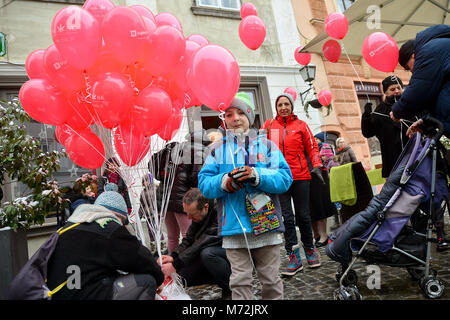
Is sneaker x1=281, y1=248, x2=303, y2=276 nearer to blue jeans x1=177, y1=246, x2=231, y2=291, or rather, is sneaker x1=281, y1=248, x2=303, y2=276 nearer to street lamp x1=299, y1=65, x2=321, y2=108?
blue jeans x1=177, y1=246, x2=231, y2=291

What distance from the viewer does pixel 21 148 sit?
3279 millimetres

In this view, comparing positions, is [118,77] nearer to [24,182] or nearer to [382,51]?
[24,182]

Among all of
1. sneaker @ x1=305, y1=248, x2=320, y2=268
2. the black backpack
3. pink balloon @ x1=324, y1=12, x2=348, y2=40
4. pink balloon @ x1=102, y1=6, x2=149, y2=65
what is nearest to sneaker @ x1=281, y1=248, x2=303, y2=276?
sneaker @ x1=305, y1=248, x2=320, y2=268

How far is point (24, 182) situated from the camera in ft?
11.0

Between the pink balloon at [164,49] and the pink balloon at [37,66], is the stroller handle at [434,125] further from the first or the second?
the pink balloon at [37,66]

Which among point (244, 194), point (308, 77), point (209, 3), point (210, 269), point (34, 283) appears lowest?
point (210, 269)

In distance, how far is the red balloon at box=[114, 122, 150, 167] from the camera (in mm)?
2602

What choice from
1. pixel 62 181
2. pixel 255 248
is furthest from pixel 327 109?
pixel 255 248

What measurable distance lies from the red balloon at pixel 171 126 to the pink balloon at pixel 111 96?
52 cm

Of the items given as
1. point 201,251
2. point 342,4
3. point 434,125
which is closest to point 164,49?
point 201,251

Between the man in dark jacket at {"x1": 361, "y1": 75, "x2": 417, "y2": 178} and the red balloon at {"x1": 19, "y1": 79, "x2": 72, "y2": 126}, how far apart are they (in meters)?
2.96

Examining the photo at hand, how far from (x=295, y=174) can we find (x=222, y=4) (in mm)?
6544

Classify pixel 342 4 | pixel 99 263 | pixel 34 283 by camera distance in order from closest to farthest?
1. pixel 34 283
2. pixel 99 263
3. pixel 342 4
